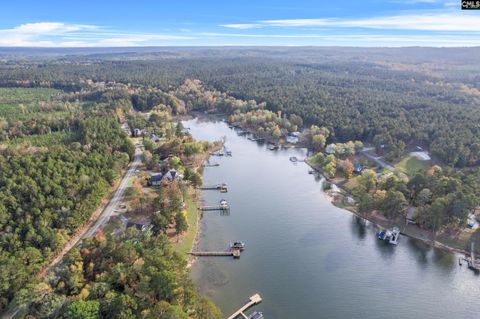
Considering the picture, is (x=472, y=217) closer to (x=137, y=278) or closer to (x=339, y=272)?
(x=339, y=272)

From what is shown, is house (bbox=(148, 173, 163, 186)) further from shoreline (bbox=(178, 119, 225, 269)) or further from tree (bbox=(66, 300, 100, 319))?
tree (bbox=(66, 300, 100, 319))

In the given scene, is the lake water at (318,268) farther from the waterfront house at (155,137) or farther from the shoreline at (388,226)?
the waterfront house at (155,137)

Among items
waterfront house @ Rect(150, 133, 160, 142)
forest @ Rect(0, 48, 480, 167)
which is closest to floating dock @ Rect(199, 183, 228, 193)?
waterfront house @ Rect(150, 133, 160, 142)

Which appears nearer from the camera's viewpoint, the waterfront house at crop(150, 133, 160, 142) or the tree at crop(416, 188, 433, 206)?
the tree at crop(416, 188, 433, 206)

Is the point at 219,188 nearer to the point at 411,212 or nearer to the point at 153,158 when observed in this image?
the point at 153,158

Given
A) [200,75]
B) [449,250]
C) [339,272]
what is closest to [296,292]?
[339,272]

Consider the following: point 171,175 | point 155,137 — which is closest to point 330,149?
point 171,175

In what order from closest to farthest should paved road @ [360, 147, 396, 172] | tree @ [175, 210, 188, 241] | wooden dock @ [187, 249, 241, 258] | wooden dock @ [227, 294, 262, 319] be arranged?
wooden dock @ [227, 294, 262, 319], wooden dock @ [187, 249, 241, 258], tree @ [175, 210, 188, 241], paved road @ [360, 147, 396, 172]
